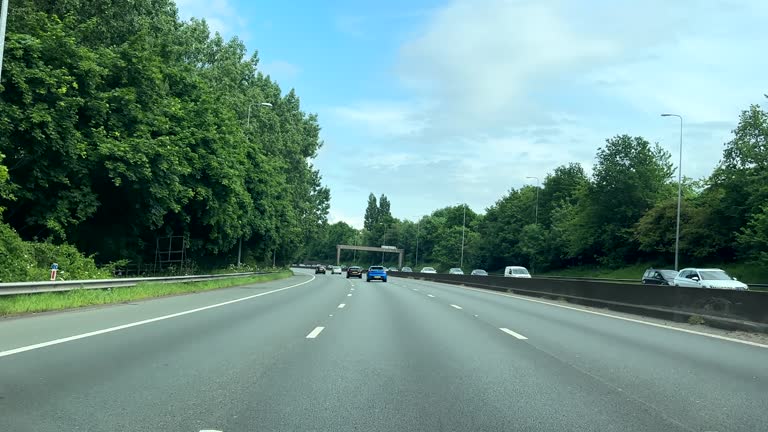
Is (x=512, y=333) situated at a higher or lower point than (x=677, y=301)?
lower

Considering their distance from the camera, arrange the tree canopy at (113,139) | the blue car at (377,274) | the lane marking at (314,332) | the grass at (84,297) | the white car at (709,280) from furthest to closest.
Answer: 1. the blue car at (377,274)
2. the white car at (709,280)
3. the tree canopy at (113,139)
4. the grass at (84,297)
5. the lane marking at (314,332)

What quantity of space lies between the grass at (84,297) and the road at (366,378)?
4.98 ft

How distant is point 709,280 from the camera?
2888cm

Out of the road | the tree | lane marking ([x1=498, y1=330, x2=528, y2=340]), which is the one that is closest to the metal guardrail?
the road

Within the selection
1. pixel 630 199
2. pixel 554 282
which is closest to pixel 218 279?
pixel 554 282

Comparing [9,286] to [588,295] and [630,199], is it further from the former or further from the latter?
[630,199]

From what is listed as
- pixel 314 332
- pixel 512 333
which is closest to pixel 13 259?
pixel 314 332

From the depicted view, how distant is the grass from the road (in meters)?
1.52

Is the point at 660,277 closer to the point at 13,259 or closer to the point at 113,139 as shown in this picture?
the point at 113,139

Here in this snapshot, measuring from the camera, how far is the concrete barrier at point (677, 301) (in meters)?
14.2

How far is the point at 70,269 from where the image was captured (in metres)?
21.1

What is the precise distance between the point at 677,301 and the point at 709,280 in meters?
13.5

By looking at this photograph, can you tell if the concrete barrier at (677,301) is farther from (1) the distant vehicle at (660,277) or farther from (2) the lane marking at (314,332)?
(1) the distant vehicle at (660,277)

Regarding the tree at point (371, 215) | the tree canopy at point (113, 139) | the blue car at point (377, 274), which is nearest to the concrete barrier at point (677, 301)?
the tree canopy at point (113, 139)
